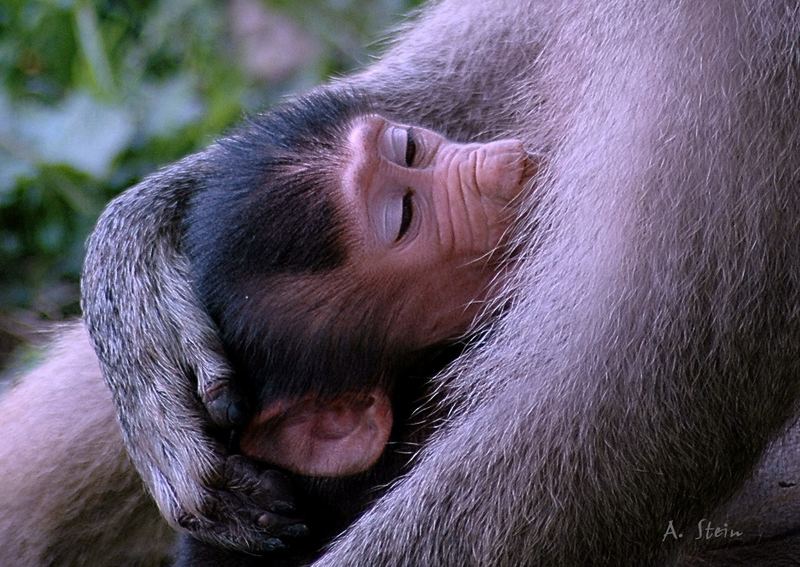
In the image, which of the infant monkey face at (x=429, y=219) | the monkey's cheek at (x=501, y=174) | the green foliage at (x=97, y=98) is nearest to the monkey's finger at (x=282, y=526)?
the infant monkey face at (x=429, y=219)

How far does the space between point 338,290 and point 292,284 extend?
0.06 m

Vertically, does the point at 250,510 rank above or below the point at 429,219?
below

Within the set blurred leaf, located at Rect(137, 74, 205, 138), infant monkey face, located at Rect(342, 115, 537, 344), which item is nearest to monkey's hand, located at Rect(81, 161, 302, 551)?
infant monkey face, located at Rect(342, 115, 537, 344)

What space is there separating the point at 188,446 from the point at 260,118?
500 millimetres

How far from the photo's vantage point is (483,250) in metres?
1.81

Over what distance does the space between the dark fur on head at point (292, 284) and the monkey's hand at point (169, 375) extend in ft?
0.22

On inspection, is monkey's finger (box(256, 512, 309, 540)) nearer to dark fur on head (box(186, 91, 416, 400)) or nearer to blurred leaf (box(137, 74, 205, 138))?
dark fur on head (box(186, 91, 416, 400))

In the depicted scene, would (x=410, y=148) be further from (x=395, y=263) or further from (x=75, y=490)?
(x=75, y=490)

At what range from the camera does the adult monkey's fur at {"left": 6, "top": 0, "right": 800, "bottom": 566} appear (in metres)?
1.49

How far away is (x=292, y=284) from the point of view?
1.75 metres

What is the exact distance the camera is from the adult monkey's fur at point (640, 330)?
1.49 metres

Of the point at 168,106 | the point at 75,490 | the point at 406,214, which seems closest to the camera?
the point at 406,214
